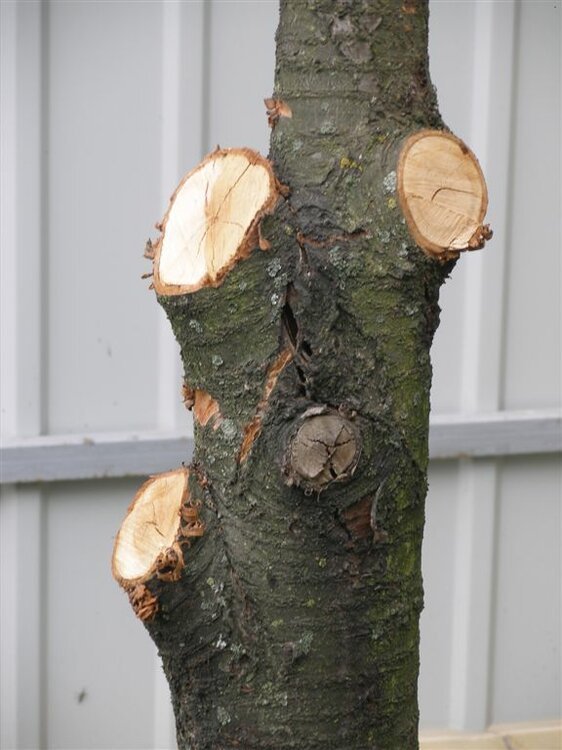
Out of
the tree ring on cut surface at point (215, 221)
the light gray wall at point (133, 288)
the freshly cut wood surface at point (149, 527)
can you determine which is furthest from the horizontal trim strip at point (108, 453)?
the tree ring on cut surface at point (215, 221)

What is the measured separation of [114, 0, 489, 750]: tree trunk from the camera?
120 centimetres

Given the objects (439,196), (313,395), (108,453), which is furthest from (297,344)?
(108,453)

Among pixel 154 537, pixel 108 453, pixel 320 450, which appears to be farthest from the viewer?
pixel 108 453

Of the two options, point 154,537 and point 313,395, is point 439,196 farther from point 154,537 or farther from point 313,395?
point 154,537

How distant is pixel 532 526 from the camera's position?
319 cm

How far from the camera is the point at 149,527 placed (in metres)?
1.29

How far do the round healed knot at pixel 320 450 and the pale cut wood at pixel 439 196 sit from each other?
0.20 m

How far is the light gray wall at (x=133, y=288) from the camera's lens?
267 cm

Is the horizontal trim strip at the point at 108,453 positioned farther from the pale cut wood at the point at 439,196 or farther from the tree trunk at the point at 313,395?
the pale cut wood at the point at 439,196

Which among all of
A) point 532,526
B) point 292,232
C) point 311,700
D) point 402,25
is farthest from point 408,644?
point 532,526

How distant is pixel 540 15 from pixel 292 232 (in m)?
2.06

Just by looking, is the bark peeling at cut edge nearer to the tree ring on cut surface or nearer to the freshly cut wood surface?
the freshly cut wood surface

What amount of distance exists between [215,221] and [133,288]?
1.57 metres

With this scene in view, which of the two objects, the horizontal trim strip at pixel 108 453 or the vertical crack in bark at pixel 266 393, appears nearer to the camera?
the vertical crack in bark at pixel 266 393
